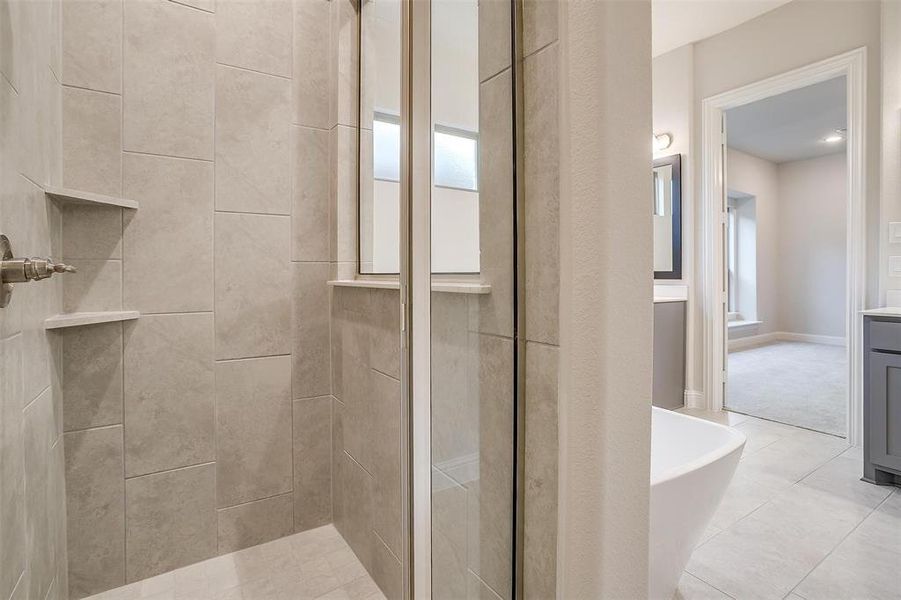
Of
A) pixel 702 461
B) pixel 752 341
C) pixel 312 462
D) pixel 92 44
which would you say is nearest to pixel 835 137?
pixel 752 341

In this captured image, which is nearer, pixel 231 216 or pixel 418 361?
pixel 418 361

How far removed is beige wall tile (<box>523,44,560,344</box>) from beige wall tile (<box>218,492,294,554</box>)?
1406 mm

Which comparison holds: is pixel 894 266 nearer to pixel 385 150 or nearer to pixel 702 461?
pixel 702 461

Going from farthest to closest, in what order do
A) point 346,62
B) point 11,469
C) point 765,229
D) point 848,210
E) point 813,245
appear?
point 765,229, point 813,245, point 848,210, point 346,62, point 11,469

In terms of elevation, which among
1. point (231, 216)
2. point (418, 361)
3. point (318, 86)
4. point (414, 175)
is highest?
point (318, 86)

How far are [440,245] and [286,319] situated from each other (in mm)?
1148

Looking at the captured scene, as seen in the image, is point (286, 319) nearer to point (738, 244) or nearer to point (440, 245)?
point (440, 245)

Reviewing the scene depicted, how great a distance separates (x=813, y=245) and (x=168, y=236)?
8.04m

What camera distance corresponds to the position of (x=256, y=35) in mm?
1575

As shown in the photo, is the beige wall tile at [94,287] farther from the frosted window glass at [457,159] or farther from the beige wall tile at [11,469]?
the frosted window glass at [457,159]

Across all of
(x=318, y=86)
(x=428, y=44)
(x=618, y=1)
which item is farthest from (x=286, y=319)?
(x=618, y=1)

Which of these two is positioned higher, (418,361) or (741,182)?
(741,182)

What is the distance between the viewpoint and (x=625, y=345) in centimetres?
67

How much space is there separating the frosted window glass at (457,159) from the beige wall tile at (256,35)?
1243 millimetres
